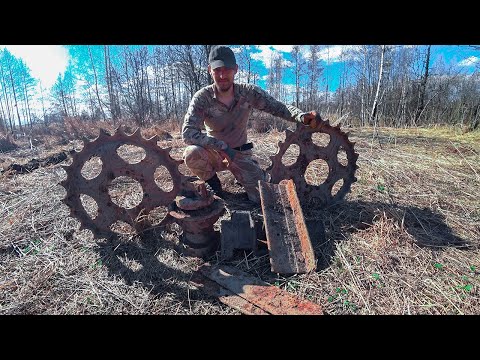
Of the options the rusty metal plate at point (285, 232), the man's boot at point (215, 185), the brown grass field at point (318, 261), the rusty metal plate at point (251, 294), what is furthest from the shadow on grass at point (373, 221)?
the man's boot at point (215, 185)

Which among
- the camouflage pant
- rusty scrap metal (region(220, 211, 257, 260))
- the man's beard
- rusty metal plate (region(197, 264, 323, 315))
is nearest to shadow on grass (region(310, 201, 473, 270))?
rusty metal plate (region(197, 264, 323, 315))

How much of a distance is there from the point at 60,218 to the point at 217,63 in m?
2.57

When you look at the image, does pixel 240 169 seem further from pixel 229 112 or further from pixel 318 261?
pixel 318 261

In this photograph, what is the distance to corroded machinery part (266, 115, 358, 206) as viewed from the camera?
3.21 metres

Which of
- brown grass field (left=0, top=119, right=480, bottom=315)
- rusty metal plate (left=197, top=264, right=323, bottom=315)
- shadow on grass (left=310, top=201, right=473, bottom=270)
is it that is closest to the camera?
rusty metal plate (left=197, top=264, right=323, bottom=315)

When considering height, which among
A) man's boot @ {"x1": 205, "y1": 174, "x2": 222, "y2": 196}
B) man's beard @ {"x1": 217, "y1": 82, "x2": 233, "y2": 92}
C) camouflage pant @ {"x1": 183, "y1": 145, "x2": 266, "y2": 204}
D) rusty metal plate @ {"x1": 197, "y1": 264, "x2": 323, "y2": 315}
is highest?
man's beard @ {"x1": 217, "y1": 82, "x2": 233, "y2": 92}

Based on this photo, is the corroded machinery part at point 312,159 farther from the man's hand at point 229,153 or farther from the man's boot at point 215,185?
the man's boot at point 215,185

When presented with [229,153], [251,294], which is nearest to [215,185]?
[229,153]

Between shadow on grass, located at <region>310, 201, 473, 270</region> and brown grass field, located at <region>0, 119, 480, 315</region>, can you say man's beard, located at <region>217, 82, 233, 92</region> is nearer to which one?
brown grass field, located at <region>0, 119, 480, 315</region>

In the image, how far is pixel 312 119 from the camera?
10.0 feet

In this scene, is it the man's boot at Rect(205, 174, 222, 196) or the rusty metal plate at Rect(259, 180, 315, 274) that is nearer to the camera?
the rusty metal plate at Rect(259, 180, 315, 274)

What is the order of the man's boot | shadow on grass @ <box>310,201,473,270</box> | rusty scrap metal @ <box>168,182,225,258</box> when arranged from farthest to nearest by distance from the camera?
the man's boot → shadow on grass @ <box>310,201,473,270</box> → rusty scrap metal @ <box>168,182,225,258</box>

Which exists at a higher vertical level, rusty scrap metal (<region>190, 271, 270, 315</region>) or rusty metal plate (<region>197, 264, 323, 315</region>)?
rusty metal plate (<region>197, 264, 323, 315</region>)

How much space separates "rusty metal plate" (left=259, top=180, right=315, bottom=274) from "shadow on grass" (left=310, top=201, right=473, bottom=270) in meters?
0.22
